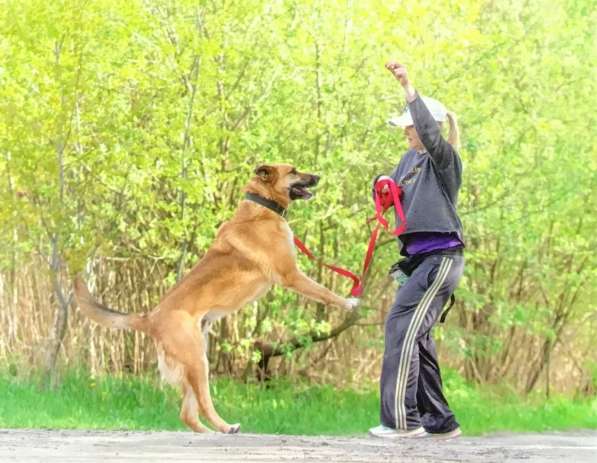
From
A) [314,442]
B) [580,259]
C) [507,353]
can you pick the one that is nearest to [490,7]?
[580,259]

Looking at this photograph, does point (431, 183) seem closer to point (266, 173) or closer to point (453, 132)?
point (453, 132)

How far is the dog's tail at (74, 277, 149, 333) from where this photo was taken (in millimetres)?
7599

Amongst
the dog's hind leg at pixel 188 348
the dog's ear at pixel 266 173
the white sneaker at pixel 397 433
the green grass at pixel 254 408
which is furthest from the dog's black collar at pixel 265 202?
the green grass at pixel 254 408

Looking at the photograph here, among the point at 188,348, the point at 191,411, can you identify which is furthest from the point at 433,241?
the point at 191,411

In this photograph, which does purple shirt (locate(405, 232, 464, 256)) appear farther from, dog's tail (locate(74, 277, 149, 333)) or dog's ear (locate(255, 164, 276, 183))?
dog's tail (locate(74, 277, 149, 333))

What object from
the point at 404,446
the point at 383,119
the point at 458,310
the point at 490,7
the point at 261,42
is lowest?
the point at 404,446

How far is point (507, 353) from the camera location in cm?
1360

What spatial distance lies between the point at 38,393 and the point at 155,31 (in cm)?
314

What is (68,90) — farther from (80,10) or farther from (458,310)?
(458,310)

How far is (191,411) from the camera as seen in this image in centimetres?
765

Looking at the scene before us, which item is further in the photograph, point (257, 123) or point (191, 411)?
point (257, 123)

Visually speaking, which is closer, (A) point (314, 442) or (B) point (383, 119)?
(A) point (314, 442)

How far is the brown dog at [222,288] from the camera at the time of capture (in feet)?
24.5

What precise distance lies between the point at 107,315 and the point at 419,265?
6.66ft
